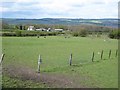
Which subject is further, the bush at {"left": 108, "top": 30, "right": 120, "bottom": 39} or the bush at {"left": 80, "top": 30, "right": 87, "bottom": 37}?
the bush at {"left": 80, "top": 30, "right": 87, "bottom": 37}

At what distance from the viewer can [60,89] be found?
43.5 ft

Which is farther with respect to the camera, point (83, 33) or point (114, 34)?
point (83, 33)

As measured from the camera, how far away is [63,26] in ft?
573

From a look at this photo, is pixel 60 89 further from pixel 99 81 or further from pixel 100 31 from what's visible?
pixel 100 31

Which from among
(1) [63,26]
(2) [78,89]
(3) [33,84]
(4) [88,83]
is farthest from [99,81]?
(1) [63,26]

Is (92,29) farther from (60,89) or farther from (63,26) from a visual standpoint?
(60,89)

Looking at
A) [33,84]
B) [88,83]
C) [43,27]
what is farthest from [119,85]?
[43,27]

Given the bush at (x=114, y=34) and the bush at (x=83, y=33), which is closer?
the bush at (x=114, y=34)

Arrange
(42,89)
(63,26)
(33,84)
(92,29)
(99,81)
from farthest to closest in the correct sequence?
(63,26), (92,29), (99,81), (33,84), (42,89)

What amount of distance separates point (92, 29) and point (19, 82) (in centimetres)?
13518

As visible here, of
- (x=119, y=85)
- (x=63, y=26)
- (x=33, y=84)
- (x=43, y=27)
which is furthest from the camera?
(x=63, y=26)

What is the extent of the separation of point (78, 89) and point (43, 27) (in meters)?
150

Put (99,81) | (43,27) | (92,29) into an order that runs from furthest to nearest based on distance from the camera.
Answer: (43,27) < (92,29) < (99,81)

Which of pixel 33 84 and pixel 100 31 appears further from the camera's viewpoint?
pixel 100 31
